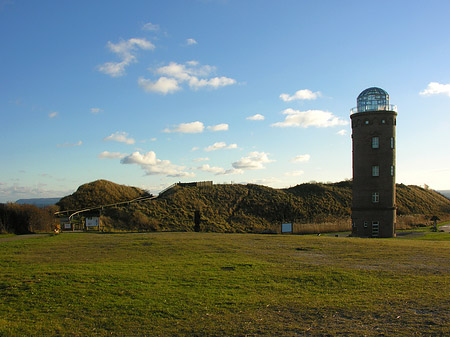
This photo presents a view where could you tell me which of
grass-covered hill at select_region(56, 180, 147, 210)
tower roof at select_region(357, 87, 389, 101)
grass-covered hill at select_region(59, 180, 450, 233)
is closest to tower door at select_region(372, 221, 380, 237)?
grass-covered hill at select_region(59, 180, 450, 233)

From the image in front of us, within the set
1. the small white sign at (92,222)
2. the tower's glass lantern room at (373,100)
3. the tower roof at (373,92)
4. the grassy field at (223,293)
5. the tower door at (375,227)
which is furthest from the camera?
the tower roof at (373,92)

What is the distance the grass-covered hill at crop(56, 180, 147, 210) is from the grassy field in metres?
28.1

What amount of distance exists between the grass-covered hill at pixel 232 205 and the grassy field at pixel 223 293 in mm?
24862

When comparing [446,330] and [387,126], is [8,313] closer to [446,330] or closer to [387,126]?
[446,330]

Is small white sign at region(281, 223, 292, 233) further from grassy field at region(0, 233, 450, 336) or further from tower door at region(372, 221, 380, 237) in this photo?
grassy field at region(0, 233, 450, 336)

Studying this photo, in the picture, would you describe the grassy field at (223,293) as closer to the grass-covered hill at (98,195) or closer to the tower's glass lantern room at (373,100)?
the tower's glass lantern room at (373,100)

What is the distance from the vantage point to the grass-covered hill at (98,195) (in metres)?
46.2

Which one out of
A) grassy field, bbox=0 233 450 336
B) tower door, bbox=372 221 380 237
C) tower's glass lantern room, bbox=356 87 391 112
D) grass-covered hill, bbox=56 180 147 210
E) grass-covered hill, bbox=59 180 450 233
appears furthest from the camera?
grass-covered hill, bbox=56 180 147 210

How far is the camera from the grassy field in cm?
855

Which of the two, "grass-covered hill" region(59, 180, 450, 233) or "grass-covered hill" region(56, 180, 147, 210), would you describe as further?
"grass-covered hill" region(56, 180, 147, 210)

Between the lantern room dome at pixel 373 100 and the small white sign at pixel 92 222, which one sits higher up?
the lantern room dome at pixel 373 100

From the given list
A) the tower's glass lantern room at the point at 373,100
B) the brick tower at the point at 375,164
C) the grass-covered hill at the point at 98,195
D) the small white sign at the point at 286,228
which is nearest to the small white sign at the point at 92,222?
the grass-covered hill at the point at 98,195

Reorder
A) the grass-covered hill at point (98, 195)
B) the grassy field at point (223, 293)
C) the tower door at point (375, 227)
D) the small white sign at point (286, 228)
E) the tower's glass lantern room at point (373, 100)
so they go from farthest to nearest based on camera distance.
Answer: the grass-covered hill at point (98, 195) → the tower's glass lantern room at point (373, 100) → the tower door at point (375, 227) → the small white sign at point (286, 228) → the grassy field at point (223, 293)

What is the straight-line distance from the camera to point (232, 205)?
54.4 m
